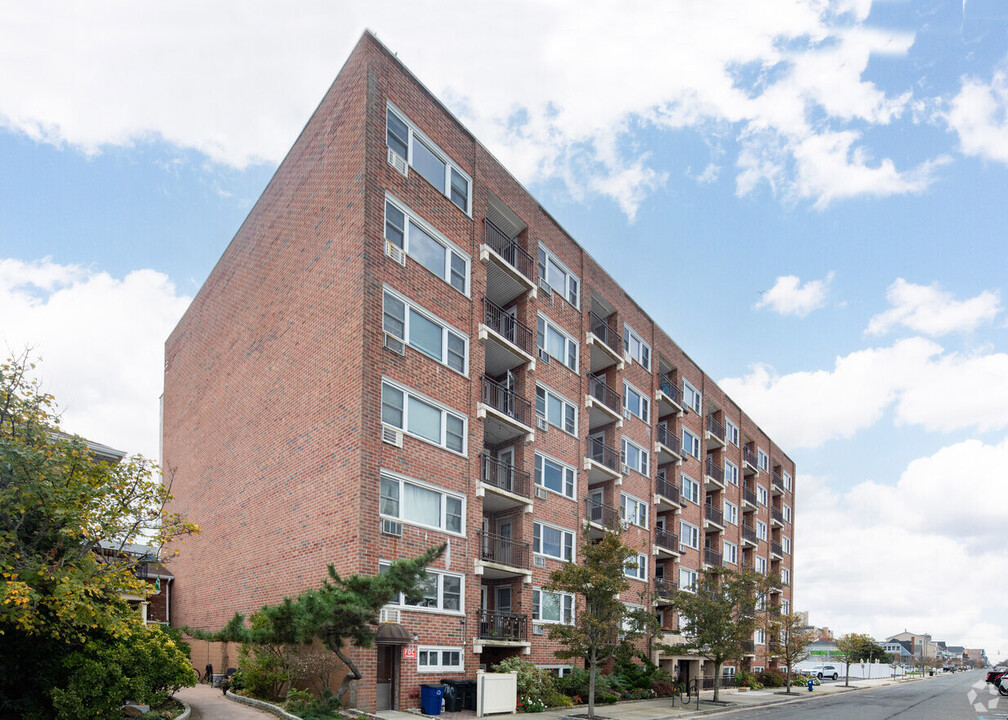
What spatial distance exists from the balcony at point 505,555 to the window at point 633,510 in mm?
10085

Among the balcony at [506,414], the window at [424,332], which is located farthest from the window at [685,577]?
the window at [424,332]

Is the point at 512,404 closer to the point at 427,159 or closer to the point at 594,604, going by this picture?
the point at 594,604

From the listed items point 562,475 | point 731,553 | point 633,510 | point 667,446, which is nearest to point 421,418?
point 562,475

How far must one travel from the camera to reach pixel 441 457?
25594 mm

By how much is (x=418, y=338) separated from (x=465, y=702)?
11.1 meters

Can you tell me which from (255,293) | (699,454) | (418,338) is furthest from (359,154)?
(699,454)

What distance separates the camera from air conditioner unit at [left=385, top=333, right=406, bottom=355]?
2420cm

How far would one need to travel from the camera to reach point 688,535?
4772cm

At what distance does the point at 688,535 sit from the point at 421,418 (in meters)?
27.6

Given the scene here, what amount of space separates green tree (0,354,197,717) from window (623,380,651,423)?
27.3m

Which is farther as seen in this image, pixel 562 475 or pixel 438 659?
pixel 562 475

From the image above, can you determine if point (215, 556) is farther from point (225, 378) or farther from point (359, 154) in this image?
point (359, 154)

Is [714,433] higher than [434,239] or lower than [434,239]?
lower

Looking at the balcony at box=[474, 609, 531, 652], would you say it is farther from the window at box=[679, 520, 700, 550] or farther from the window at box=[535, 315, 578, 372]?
the window at box=[679, 520, 700, 550]
